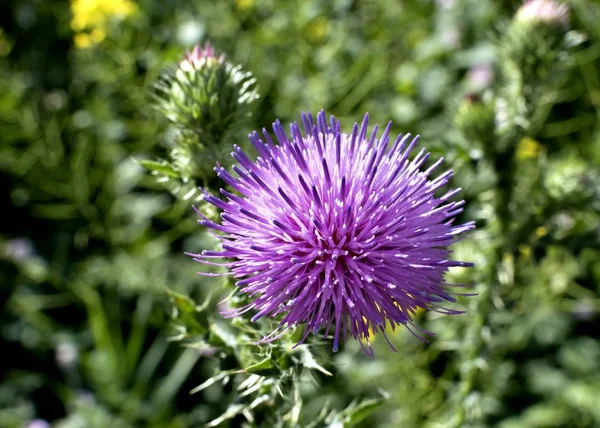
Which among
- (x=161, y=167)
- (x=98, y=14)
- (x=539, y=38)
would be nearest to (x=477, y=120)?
(x=539, y=38)

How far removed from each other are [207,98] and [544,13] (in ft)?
5.42

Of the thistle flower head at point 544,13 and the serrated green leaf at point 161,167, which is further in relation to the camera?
the thistle flower head at point 544,13

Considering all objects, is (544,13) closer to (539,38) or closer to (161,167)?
(539,38)

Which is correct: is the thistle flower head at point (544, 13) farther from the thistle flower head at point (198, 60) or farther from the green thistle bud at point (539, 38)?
the thistle flower head at point (198, 60)

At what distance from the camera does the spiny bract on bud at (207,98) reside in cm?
212

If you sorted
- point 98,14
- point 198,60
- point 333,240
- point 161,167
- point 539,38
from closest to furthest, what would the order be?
point 333,240 → point 161,167 → point 198,60 → point 539,38 → point 98,14

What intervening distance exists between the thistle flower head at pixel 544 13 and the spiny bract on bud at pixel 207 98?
4.70 ft

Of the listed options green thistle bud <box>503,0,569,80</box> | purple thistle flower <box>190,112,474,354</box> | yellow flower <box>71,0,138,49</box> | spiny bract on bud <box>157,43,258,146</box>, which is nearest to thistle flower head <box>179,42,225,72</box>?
spiny bract on bud <box>157,43,258,146</box>

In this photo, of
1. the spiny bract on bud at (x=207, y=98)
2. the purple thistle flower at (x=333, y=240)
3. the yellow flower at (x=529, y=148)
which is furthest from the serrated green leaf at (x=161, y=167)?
the yellow flower at (x=529, y=148)

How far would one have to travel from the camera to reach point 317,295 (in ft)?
5.49

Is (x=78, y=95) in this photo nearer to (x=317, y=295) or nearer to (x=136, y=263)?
(x=136, y=263)

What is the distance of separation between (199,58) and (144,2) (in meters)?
2.80

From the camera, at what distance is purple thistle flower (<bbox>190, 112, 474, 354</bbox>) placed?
1.69m

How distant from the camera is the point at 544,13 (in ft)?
8.67
